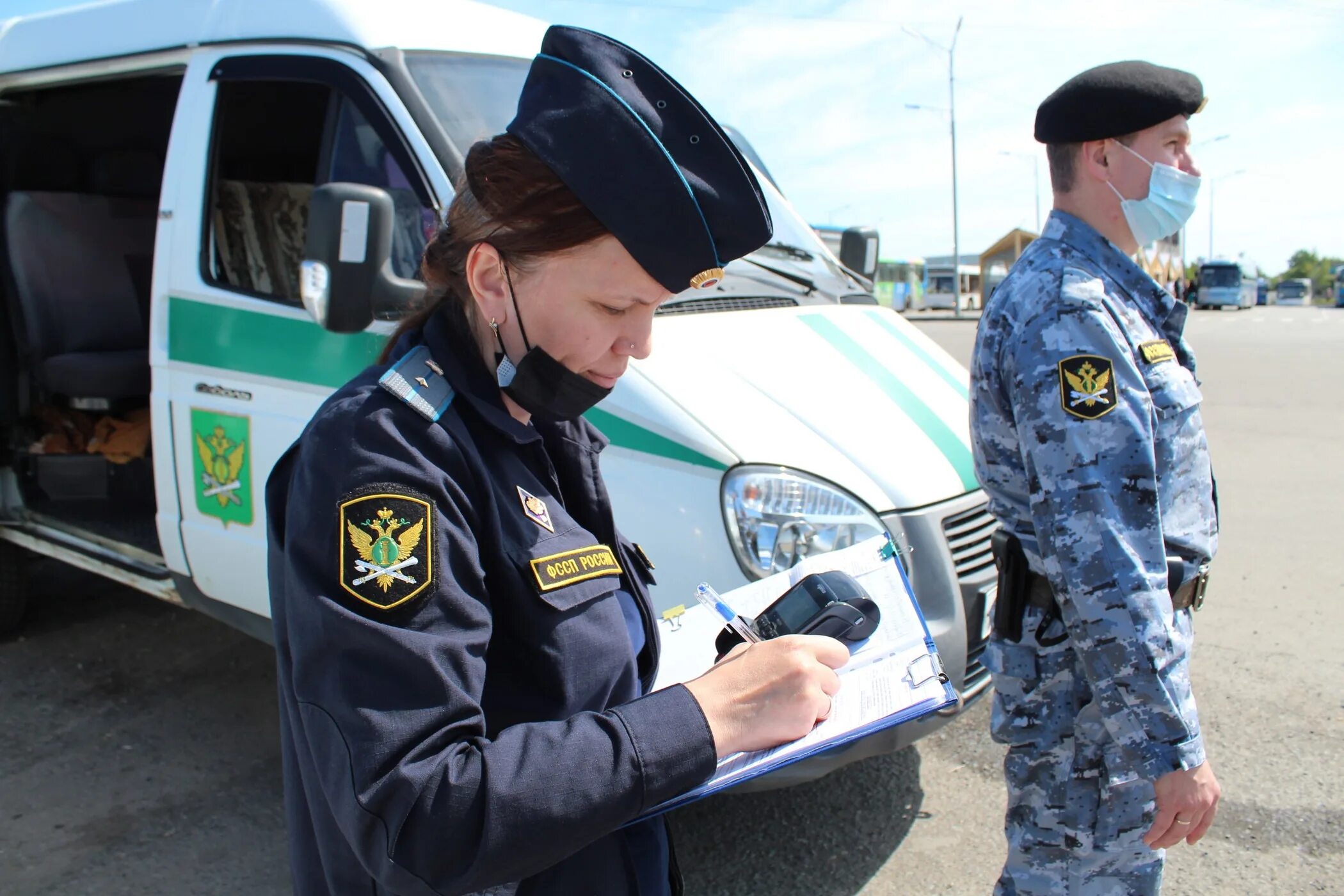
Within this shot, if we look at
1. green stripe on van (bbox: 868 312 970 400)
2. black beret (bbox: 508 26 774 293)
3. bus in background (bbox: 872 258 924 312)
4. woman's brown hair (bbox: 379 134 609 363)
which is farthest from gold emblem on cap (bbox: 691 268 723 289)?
bus in background (bbox: 872 258 924 312)

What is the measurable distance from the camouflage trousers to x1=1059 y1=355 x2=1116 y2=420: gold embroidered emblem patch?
18.4 inches

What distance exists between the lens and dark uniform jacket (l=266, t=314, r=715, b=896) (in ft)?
2.99

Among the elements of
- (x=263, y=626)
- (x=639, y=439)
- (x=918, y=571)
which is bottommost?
(x=263, y=626)

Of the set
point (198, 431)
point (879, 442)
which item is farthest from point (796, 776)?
point (198, 431)

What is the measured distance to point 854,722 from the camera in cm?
114

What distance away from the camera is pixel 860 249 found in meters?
4.40

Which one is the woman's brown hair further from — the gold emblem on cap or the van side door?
the van side door

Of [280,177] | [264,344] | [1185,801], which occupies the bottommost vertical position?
[1185,801]

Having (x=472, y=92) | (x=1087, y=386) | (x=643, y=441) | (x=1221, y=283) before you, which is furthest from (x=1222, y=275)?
(x=1087, y=386)

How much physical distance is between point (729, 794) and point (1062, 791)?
3.90 ft

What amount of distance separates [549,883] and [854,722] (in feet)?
1.28

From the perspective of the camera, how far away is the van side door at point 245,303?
9.66 ft

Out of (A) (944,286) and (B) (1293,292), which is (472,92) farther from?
(B) (1293,292)

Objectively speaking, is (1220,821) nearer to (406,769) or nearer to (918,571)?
(918,571)
